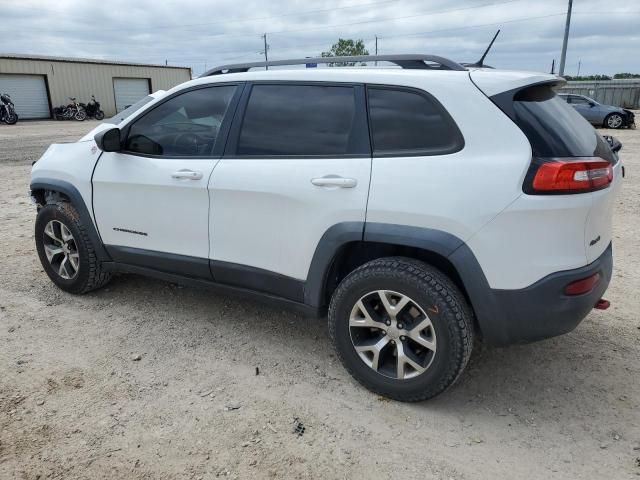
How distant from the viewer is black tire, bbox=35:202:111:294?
4.12 metres

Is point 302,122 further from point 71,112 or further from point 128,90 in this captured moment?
point 128,90

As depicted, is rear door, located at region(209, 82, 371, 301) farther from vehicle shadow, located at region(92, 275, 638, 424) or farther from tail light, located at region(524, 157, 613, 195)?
tail light, located at region(524, 157, 613, 195)

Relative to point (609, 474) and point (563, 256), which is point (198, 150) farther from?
point (609, 474)

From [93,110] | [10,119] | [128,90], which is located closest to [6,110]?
[10,119]

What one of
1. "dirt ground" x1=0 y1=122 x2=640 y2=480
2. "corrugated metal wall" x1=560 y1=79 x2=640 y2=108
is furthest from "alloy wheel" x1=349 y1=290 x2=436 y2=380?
"corrugated metal wall" x1=560 y1=79 x2=640 y2=108

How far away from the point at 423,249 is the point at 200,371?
1.58 metres

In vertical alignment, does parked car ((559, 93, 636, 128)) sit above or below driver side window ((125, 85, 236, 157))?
below

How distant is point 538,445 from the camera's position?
2.61 metres

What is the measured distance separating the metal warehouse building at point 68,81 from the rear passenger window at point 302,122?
29.9 m

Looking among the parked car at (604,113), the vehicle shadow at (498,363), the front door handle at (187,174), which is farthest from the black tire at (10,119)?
the front door handle at (187,174)

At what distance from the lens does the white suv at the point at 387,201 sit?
2.52 meters

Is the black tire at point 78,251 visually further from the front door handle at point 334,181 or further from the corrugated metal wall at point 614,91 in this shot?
the corrugated metal wall at point 614,91

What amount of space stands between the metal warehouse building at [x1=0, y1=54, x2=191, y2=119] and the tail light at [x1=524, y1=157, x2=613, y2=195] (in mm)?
31504

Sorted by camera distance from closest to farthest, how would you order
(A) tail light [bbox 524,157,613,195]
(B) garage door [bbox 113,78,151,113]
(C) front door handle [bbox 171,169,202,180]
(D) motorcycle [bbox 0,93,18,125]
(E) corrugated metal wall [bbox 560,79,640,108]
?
(A) tail light [bbox 524,157,613,195] < (C) front door handle [bbox 171,169,202,180] < (D) motorcycle [bbox 0,93,18,125] < (E) corrugated metal wall [bbox 560,79,640,108] < (B) garage door [bbox 113,78,151,113]
